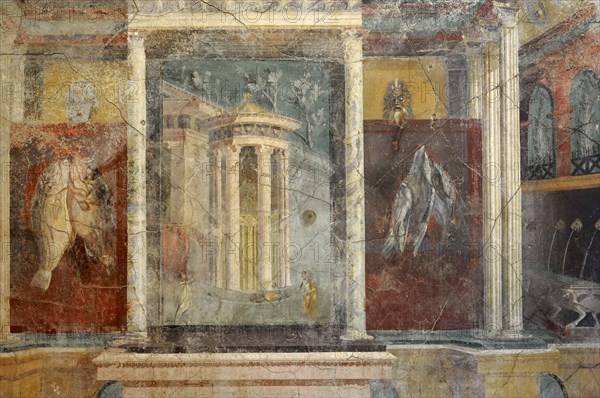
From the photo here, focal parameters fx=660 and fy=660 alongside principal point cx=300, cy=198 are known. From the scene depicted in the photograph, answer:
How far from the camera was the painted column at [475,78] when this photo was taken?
12.4 ft

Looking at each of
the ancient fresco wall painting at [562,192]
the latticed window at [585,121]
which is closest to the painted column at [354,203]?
the ancient fresco wall painting at [562,192]

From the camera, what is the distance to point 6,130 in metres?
3.72

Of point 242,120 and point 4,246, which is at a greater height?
point 242,120

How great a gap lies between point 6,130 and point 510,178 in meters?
2.87

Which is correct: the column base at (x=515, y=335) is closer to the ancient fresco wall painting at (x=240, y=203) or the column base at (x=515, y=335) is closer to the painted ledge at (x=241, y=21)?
the ancient fresco wall painting at (x=240, y=203)

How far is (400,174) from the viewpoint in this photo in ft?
12.4

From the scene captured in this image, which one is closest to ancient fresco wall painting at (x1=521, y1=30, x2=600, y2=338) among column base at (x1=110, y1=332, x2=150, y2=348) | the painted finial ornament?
the painted finial ornament

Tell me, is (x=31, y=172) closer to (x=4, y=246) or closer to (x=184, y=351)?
(x=4, y=246)

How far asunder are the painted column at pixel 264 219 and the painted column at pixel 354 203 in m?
0.44

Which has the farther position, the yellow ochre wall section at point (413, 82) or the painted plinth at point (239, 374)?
the yellow ochre wall section at point (413, 82)

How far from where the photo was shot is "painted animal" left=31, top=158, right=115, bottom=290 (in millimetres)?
3732

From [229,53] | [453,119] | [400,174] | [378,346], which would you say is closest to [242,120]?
[229,53]

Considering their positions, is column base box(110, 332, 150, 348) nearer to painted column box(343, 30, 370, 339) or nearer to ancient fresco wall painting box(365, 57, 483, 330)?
painted column box(343, 30, 370, 339)

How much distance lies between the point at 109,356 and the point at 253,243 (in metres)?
1.01
